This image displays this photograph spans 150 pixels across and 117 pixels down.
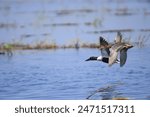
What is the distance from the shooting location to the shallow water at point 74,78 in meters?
5.26

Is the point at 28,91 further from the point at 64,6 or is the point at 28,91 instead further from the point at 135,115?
the point at 64,6

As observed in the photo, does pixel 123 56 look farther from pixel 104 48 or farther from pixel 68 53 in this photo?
pixel 68 53

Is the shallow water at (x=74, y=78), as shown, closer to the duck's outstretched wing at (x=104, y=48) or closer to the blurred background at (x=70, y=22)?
the duck's outstretched wing at (x=104, y=48)

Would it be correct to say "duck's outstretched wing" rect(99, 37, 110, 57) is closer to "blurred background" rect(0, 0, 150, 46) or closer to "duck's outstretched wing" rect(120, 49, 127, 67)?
"duck's outstretched wing" rect(120, 49, 127, 67)

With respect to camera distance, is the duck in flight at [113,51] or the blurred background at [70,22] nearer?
the duck in flight at [113,51]

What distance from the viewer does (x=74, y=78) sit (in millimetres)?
5570

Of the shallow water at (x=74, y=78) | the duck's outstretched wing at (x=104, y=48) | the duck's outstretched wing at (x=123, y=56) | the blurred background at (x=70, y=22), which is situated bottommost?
the shallow water at (x=74, y=78)

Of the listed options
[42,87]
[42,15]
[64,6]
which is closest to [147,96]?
[42,87]

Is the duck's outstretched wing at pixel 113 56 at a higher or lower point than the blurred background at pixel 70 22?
lower

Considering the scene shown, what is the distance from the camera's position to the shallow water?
5.26 metres

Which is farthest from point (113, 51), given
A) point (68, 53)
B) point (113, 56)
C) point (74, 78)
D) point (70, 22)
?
point (70, 22)

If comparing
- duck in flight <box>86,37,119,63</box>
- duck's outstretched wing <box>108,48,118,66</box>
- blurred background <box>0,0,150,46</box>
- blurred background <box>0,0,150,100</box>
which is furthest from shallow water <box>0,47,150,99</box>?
blurred background <box>0,0,150,46</box>

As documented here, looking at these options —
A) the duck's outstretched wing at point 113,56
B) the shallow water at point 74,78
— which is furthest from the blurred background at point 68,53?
the duck's outstretched wing at point 113,56

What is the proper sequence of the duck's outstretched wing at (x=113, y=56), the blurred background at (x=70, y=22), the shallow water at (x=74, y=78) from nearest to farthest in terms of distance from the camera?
the shallow water at (x=74, y=78) < the duck's outstretched wing at (x=113, y=56) < the blurred background at (x=70, y=22)
